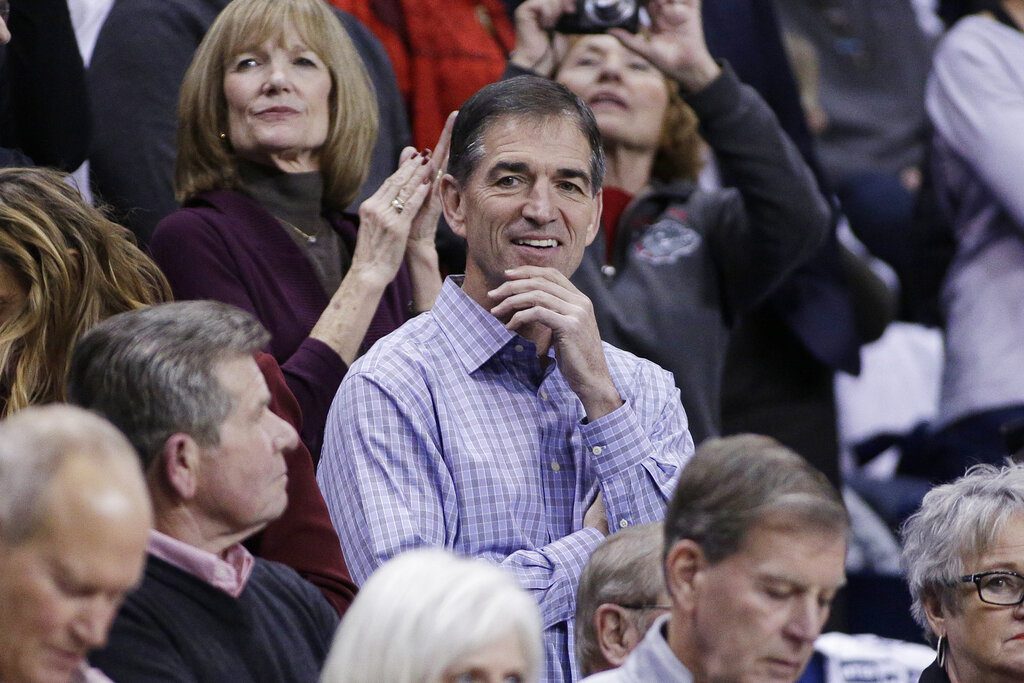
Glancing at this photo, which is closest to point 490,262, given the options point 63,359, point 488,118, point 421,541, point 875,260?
point 488,118

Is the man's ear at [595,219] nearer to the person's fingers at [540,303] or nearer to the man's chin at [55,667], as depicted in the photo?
the person's fingers at [540,303]

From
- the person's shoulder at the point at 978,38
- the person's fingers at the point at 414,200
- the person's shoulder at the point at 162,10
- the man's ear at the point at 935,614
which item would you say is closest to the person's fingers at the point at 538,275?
the person's fingers at the point at 414,200

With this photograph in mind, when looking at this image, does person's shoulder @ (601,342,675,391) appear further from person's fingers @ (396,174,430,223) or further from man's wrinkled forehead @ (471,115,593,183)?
person's fingers @ (396,174,430,223)

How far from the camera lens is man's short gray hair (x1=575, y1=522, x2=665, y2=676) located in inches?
123

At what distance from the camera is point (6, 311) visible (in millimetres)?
3453

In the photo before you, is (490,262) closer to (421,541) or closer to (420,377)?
(420,377)

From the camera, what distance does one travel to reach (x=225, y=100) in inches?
169

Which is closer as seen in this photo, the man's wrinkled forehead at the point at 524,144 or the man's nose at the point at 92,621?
the man's nose at the point at 92,621

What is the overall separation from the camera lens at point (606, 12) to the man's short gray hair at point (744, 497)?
2337 mm

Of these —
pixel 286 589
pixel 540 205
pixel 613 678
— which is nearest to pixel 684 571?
pixel 613 678

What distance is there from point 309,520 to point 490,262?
2.27ft

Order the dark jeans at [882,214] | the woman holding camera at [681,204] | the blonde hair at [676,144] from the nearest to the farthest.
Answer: the woman holding camera at [681,204] < the blonde hair at [676,144] < the dark jeans at [882,214]

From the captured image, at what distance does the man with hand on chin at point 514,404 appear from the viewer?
11.2ft

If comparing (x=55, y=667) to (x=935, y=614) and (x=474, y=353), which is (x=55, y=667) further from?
(x=935, y=614)
